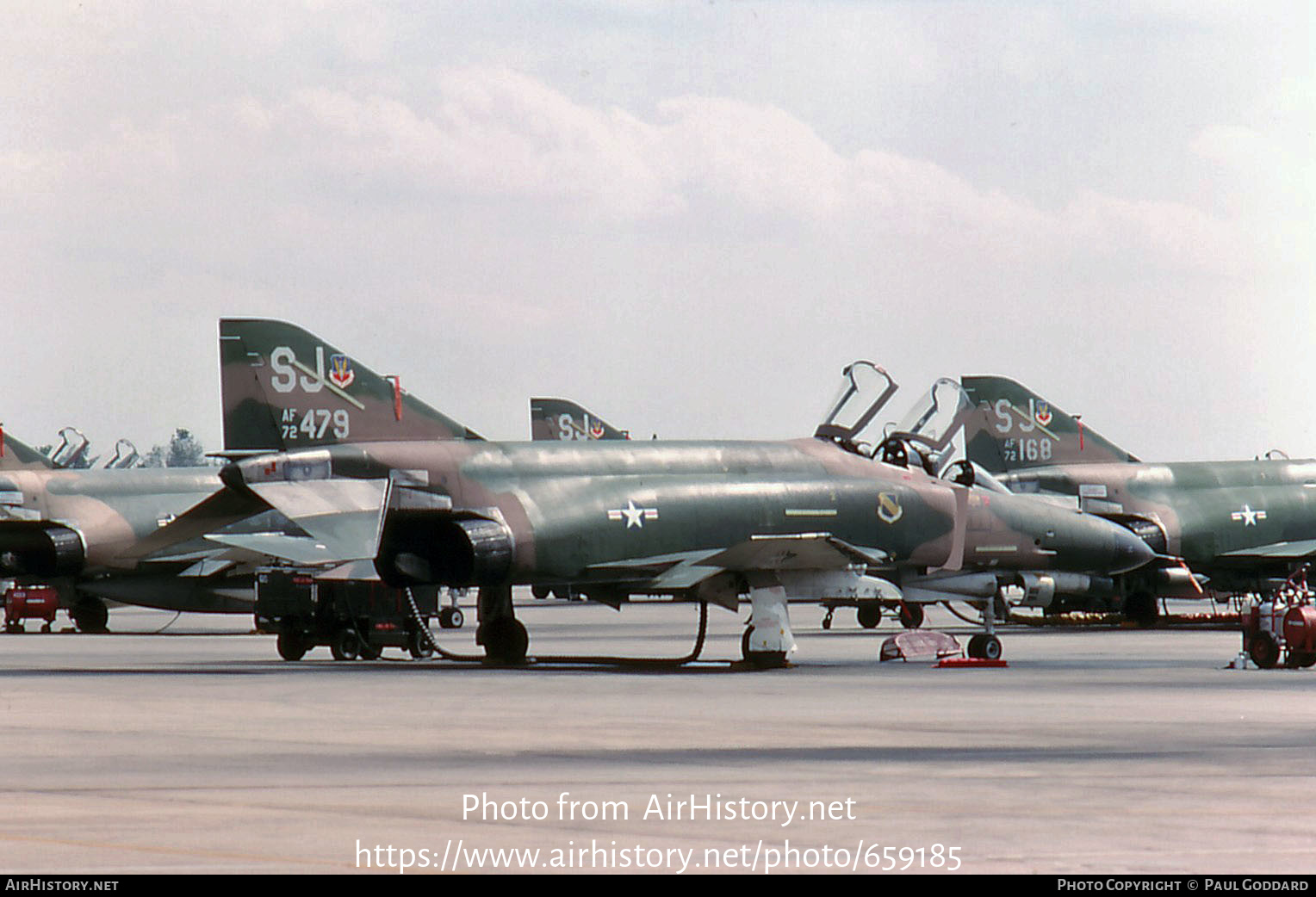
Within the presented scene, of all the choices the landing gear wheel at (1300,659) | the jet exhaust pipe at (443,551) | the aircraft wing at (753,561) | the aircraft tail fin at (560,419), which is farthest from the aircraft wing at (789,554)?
the aircraft tail fin at (560,419)

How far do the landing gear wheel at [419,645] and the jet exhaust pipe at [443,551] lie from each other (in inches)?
159

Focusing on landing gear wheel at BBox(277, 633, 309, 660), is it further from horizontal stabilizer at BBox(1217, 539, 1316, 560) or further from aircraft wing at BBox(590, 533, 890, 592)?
horizontal stabilizer at BBox(1217, 539, 1316, 560)

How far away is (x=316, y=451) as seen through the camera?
23625mm

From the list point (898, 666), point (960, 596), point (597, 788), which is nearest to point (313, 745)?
point (597, 788)

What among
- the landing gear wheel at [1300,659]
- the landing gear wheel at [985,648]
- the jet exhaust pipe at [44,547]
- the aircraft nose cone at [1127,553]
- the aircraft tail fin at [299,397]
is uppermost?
the aircraft tail fin at [299,397]

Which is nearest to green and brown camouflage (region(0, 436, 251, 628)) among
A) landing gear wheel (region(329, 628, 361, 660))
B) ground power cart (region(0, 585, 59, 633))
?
ground power cart (region(0, 585, 59, 633))

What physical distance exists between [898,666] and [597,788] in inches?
564

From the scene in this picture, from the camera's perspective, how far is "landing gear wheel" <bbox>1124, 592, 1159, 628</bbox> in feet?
134

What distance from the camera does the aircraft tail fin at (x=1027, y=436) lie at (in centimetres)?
4553

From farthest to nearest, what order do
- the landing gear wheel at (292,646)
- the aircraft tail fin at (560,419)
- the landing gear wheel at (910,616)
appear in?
the aircraft tail fin at (560,419) < the landing gear wheel at (910,616) < the landing gear wheel at (292,646)

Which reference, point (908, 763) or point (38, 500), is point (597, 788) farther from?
point (38, 500)

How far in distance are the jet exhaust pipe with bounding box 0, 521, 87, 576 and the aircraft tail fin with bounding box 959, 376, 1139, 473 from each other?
2122 centimetres

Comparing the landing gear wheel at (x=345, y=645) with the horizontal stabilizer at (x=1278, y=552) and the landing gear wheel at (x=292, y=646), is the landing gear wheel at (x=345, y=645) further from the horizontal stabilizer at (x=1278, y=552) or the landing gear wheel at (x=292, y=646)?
the horizontal stabilizer at (x=1278, y=552)

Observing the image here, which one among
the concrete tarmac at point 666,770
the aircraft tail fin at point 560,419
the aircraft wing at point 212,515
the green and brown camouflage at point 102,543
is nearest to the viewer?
the concrete tarmac at point 666,770
